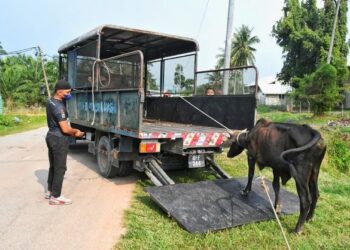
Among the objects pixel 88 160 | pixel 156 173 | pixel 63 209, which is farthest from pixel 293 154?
pixel 88 160

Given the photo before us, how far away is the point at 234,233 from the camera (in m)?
4.60

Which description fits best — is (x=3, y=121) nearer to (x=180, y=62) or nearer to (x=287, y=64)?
(x=180, y=62)

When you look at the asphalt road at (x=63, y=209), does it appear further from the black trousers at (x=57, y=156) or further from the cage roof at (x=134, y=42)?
the cage roof at (x=134, y=42)

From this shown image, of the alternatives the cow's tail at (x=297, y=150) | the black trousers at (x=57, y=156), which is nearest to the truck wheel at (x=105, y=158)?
the black trousers at (x=57, y=156)

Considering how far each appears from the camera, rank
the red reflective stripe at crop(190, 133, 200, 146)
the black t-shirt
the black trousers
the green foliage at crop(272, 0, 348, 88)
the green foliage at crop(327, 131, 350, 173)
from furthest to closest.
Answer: the green foliage at crop(272, 0, 348, 88)
the green foliage at crop(327, 131, 350, 173)
the red reflective stripe at crop(190, 133, 200, 146)
the black trousers
the black t-shirt

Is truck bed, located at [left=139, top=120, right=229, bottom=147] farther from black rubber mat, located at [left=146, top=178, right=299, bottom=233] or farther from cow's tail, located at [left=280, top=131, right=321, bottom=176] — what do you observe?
cow's tail, located at [left=280, top=131, right=321, bottom=176]

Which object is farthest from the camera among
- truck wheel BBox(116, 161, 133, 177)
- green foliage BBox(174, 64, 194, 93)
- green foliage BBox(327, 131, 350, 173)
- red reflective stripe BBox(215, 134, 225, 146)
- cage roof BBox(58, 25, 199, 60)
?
green foliage BBox(327, 131, 350, 173)

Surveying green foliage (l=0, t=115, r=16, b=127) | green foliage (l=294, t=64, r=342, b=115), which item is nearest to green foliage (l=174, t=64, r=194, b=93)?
green foliage (l=0, t=115, r=16, b=127)

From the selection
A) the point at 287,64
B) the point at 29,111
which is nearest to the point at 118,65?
the point at 29,111

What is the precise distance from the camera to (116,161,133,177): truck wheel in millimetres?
7004

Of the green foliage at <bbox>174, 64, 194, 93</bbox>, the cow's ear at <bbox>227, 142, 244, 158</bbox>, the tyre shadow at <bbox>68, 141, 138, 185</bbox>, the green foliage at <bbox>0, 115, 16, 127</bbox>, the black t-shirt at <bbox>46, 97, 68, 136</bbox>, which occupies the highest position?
the green foliage at <bbox>174, 64, 194, 93</bbox>

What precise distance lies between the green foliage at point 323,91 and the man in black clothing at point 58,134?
2121 cm

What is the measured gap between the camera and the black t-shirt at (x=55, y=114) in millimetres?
5500

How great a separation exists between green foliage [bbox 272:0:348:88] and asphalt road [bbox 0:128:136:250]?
30928 mm
